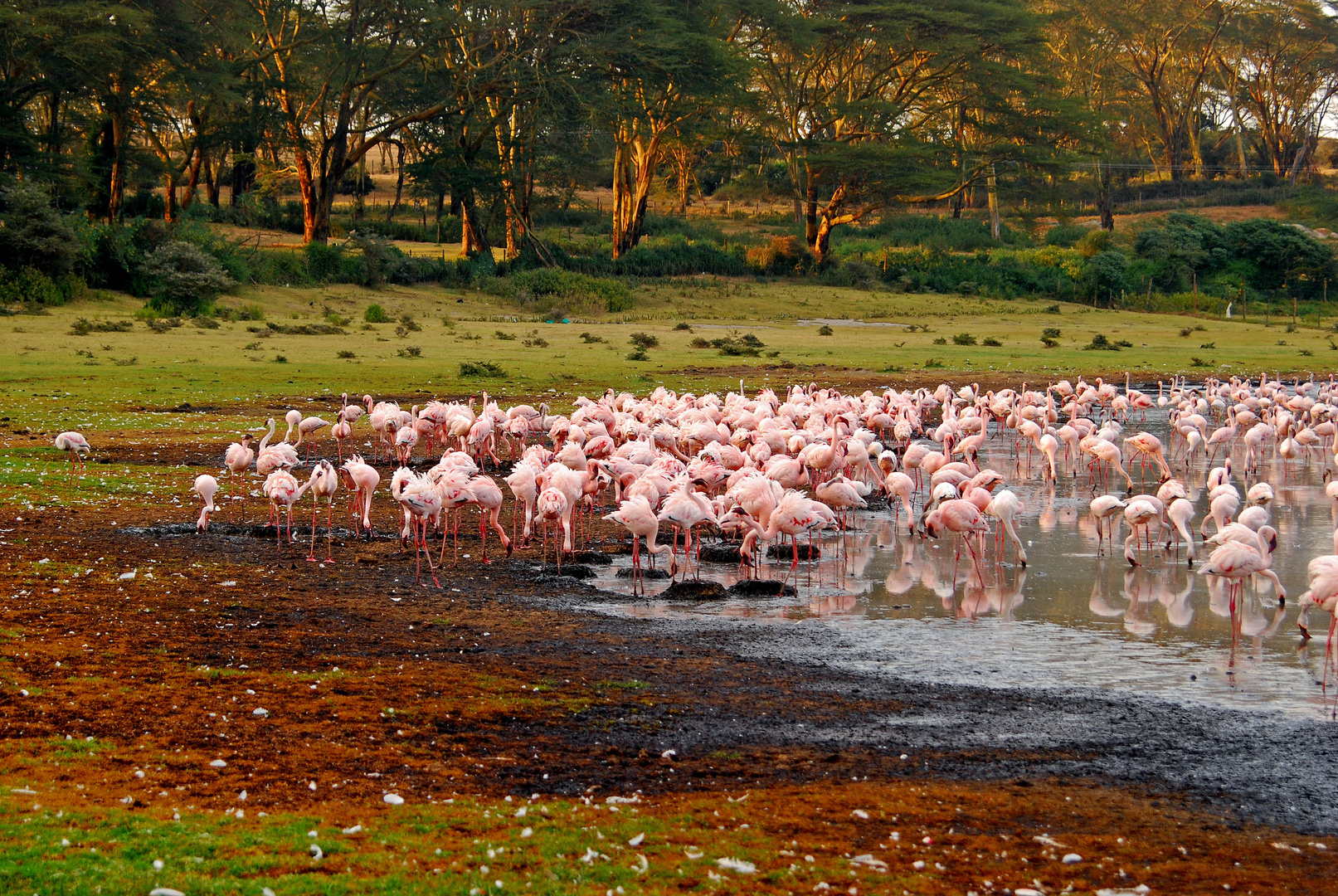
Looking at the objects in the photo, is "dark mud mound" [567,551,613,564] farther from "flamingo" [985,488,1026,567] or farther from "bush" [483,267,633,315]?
"bush" [483,267,633,315]

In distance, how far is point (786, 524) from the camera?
10445 mm

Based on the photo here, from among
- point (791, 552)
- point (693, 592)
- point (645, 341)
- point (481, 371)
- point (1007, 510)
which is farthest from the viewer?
point (645, 341)

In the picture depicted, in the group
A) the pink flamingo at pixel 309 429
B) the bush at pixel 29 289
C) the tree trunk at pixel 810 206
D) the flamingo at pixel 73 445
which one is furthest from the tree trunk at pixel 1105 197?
the flamingo at pixel 73 445

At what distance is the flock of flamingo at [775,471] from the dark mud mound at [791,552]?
56mm

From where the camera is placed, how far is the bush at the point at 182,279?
32.3 metres

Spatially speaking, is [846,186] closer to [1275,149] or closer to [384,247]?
[384,247]

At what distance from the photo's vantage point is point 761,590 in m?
10.3

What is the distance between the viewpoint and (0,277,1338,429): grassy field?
22719 mm

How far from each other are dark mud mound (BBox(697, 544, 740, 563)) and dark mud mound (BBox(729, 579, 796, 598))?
3.65 feet

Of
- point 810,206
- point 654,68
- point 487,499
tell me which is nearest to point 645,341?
point 654,68

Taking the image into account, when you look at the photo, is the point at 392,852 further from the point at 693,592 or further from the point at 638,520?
the point at 638,520

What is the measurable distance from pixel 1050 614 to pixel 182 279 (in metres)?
28.2

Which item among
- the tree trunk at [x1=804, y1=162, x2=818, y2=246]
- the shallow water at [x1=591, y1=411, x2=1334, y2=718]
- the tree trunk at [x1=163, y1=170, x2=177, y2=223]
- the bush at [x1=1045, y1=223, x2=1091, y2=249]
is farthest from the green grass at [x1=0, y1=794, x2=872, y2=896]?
the bush at [x1=1045, y1=223, x2=1091, y2=249]

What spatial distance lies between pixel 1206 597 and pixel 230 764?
777cm
